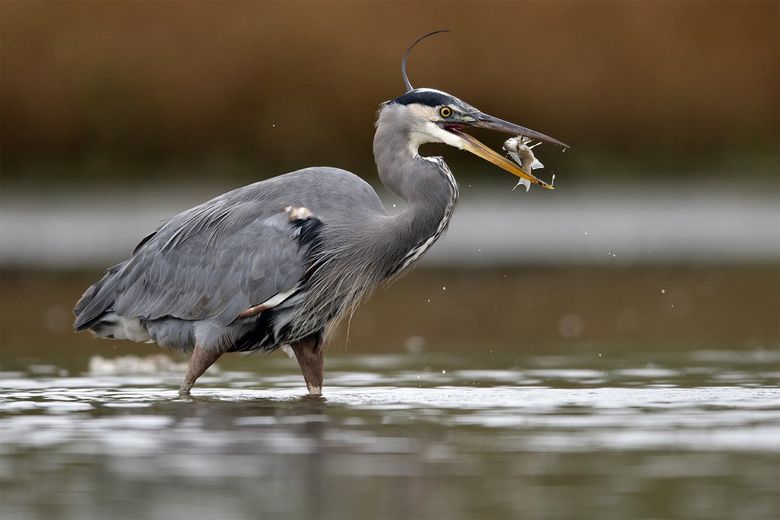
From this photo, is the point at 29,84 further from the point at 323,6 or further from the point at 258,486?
the point at 258,486

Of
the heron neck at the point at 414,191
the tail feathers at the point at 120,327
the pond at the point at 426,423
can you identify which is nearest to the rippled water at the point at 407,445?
the pond at the point at 426,423

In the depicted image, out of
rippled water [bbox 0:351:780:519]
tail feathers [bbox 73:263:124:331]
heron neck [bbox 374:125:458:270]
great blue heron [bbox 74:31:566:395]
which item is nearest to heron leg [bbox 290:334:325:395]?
great blue heron [bbox 74:31:566:395]

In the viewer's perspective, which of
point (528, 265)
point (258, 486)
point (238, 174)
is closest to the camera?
point (258, 486)

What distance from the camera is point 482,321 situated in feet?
48.5

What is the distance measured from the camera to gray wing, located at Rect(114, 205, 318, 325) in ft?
33.5

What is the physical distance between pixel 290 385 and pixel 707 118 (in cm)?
2731

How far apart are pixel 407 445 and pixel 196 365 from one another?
2672 mm

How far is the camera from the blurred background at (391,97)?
28516mm

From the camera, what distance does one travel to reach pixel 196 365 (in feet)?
33.5

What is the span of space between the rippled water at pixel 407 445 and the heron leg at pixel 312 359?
0.35 feet

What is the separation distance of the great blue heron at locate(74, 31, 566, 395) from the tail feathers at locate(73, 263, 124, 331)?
0.25 meters

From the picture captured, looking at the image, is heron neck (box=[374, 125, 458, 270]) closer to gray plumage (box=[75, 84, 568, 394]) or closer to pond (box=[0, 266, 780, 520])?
gray plumage (box=[75, 84, 568, 394])

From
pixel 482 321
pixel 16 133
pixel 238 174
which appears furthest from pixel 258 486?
pixel 16 133

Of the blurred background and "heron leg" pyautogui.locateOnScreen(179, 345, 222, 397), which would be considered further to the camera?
the blurred background
